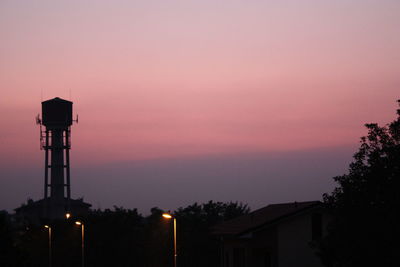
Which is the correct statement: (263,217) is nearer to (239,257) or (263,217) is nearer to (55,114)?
(239,257)

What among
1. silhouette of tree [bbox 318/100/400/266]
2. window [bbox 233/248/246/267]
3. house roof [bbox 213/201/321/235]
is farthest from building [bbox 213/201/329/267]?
silhouette of tree [bbox 318/100/400/266]

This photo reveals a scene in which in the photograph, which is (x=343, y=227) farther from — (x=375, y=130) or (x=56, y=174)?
(x=56, y=174)

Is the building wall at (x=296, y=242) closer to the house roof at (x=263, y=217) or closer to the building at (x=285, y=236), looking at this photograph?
the building at (x=285, y=236)

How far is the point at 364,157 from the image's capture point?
111 feet

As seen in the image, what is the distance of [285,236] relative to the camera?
155 ft

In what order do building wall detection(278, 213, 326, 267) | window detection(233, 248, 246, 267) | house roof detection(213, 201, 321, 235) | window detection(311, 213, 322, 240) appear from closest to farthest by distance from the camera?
1. building wall detection(278, 213, 326, 267)
2. house roof detection(213, 201, 321, 235)
3. window detection(311, 213, 322, 240)
4. window detection(233, 248, 246, 267)

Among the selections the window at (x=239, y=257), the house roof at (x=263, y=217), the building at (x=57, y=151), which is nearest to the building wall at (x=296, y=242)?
the house roof at (x=263, y=217)

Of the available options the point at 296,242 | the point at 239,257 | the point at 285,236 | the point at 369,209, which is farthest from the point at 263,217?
the point at 369,209

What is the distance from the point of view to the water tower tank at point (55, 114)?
402 feet

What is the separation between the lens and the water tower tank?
122m

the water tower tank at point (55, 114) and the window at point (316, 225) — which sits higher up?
the water tower tank at point (55, 114)

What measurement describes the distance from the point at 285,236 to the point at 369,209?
1535 centimetres

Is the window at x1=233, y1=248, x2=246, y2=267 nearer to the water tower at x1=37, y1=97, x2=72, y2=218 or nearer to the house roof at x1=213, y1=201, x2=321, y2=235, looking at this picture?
the house roof at x1=213, y1=201, x2=321, y2=235

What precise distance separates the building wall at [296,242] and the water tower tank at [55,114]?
7975cm
